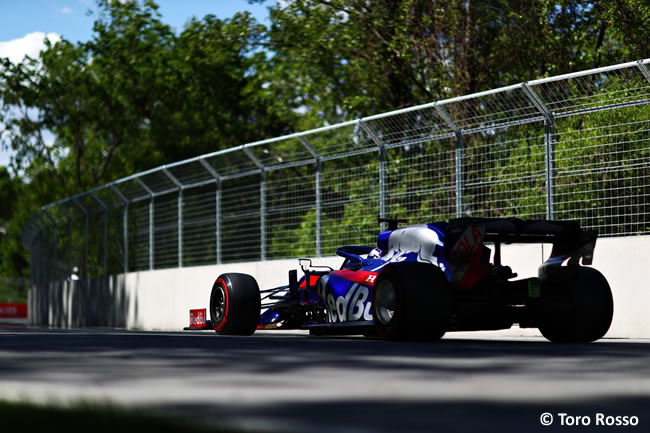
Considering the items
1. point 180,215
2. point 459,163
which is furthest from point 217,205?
point 459,163

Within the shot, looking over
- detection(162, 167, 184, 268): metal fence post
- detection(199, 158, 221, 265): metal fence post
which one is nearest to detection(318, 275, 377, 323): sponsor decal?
detection(199, 158, 221, 265): metal fence post

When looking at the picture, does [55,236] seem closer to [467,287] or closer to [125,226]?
[125,226]

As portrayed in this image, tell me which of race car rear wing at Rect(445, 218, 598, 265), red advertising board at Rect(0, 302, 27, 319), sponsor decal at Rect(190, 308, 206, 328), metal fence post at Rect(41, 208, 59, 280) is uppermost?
metal fence post at Rect(41, 208, 59, 280)

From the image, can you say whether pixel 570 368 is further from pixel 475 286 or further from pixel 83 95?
pixel 83 95

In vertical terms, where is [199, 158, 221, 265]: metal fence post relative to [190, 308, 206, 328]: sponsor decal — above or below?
above

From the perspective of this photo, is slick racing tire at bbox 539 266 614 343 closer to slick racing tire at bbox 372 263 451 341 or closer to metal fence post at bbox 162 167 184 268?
slick racing tire at bbox 372 263 451 341

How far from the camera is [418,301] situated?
29.1 ft

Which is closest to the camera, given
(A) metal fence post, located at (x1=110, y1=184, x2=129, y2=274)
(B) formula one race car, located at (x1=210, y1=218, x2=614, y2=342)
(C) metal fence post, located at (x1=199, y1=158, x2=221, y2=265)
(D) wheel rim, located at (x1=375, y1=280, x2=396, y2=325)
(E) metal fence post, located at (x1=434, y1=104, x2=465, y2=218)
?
(B) formula one race car, located at (x1=210, y1=218, x2=614, y2=342)

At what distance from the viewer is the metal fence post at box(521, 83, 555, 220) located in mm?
12750

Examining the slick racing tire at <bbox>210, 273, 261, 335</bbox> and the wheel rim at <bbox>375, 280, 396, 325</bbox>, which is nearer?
the wheel rim at <bbox>375, 280, 396, 325</bbox>

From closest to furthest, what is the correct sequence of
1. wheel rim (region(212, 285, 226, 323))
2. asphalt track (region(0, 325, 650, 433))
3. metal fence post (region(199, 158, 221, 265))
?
asphalt track (region(0, 325, 650, 433)) → wheel rim (region(212, 285, 226, 323)) → metal fence post (region(199, 158, 221, 265))

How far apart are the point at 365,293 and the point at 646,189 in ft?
12.2

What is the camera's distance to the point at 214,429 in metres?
3.80

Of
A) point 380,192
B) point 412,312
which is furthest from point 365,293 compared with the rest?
point 380,192
